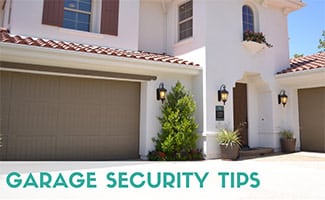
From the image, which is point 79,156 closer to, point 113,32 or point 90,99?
point 90,99

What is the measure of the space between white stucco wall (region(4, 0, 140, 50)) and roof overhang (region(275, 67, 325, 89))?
6227mm

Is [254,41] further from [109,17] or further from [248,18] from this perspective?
[109,17]

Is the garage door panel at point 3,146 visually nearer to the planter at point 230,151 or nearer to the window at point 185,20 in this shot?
the planter at point 230,151

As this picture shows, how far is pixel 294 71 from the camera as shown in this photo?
9.66 meters

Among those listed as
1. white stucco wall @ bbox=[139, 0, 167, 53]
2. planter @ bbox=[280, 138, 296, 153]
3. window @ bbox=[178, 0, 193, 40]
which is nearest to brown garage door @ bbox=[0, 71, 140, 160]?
white stucco wall @ bbox=[139, 0, 167, 53]

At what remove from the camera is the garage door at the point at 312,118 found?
34.0 feet

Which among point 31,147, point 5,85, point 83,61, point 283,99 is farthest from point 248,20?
point 31,147

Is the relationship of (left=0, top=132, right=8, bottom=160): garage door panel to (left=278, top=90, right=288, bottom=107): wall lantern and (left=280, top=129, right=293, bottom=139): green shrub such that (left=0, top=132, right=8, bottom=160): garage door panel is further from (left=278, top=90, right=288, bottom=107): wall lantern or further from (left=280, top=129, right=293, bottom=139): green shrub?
(left=278, top=90, right=288, bottom=107): wall lantern

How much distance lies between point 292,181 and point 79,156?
5748 mm

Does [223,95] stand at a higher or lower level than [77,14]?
lower

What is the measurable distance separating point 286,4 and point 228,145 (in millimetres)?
7139

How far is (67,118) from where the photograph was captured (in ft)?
24.2

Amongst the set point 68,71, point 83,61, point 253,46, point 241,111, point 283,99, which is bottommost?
point 241,111

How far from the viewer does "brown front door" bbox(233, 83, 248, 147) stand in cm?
1017
